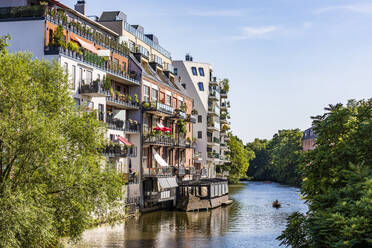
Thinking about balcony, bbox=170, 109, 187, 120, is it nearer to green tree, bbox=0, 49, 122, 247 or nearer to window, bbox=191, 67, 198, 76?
window, bbox=191, 67, 198, 76

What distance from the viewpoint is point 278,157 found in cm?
15350

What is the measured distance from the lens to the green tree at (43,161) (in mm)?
24172

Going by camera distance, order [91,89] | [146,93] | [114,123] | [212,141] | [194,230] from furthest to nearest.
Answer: [212,141]
[146,93]
[114,123]
[194,230]
[91,89]

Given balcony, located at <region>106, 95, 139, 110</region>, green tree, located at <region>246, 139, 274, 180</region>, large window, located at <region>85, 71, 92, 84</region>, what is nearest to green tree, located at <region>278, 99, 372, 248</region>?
large window, located at <region>85, 71, 92, 84</region>

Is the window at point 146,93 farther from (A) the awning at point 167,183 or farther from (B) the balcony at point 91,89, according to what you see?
(B) the balcony at point 91,89

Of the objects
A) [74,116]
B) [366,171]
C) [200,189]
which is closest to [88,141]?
[74,116]

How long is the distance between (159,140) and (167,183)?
525 centimetres

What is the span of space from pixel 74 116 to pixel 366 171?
16581mm

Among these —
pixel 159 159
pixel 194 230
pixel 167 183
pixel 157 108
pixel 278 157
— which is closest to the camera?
pixel 194 230

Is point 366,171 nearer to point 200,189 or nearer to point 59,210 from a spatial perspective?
point 59,210

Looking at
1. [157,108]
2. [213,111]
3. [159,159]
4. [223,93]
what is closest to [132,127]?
[157,108]

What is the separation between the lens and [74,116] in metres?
29.3

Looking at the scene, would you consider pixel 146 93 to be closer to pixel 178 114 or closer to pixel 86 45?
pixel 178 114

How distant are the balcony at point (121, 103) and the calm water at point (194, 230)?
12.0 metres
